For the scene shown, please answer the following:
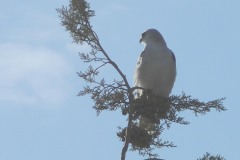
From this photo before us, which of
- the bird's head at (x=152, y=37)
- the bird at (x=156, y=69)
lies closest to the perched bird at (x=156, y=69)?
the bird at (x=156, y=69)

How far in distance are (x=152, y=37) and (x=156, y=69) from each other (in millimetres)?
770

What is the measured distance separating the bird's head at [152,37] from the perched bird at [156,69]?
0.47 feet

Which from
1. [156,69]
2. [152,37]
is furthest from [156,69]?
[152,37]

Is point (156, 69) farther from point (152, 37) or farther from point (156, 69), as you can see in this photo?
point (152, 37)

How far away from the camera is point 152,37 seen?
970 centimetres

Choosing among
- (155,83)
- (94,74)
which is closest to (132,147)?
(94,74)

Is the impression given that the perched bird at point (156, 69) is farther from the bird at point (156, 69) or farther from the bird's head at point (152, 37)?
the bird's head at point (152, 37)

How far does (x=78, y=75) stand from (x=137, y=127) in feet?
3.36

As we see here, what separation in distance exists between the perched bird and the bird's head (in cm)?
14

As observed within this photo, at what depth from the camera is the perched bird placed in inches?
358

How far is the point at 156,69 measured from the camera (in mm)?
9094

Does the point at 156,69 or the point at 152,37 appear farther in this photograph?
the point at 152,37

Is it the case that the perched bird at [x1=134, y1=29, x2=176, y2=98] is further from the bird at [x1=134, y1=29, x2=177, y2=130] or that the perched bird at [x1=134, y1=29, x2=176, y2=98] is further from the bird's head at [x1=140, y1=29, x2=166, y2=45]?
the bird's head at [x1=140, y1=29, x2=166, y2=45]

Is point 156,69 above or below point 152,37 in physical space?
below
